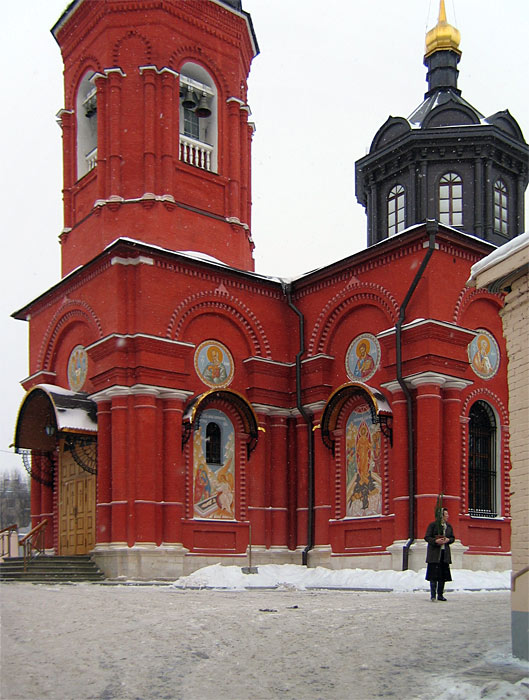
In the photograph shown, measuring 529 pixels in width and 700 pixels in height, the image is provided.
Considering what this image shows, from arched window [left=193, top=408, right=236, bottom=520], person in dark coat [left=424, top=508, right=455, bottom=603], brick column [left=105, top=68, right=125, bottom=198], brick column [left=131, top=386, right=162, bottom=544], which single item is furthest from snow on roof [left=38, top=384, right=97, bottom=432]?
person in dark coat [left=424, top=508, right=455, bottom=603]

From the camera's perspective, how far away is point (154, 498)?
17250mm

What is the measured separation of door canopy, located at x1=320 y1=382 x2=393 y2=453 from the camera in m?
17.0

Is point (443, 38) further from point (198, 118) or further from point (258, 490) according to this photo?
point (258, 490)

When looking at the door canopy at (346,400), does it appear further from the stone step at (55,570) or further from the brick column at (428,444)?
the stone step at (55,570)

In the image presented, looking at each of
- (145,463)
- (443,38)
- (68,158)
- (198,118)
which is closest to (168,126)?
(198,118)

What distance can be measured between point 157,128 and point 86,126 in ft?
8.32

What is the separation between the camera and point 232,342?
19344 millimetres

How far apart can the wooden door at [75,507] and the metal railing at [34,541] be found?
499 mm

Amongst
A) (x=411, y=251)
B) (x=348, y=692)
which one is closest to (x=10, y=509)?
(x=411, y=251)

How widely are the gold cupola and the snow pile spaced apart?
14.6 metres

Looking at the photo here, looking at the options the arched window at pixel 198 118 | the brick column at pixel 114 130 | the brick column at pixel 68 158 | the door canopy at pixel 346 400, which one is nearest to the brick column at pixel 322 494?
the door canopy at pixel 346 400

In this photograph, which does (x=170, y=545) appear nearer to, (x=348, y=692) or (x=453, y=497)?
(x=453, y=497)

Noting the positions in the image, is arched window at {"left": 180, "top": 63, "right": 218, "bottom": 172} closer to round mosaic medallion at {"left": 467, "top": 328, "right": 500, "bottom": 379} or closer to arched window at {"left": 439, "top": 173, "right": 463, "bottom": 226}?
arched window at {"left": 439, "top": 173, "right": 463, "bottom": 226}

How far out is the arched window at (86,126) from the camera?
835 inches
